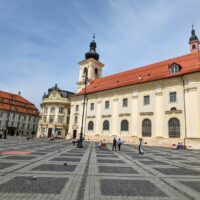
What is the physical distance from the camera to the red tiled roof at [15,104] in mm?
67188

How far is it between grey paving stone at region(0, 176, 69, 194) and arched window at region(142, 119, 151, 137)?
28.2m

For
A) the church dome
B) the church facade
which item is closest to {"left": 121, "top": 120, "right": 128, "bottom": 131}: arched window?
the church facade

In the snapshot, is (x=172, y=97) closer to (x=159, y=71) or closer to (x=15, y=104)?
(x=159, y=71)

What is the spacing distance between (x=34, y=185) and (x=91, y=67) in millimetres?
51022

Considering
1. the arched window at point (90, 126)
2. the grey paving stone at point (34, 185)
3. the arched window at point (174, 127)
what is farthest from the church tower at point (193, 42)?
the grey paving stone at point (34, 185)

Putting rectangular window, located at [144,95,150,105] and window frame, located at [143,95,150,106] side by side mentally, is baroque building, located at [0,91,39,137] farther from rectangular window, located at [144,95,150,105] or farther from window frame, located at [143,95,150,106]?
rectangular window, located at [144,95,150,105]

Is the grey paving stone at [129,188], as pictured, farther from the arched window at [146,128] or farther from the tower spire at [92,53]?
the tower spire at [92,53]

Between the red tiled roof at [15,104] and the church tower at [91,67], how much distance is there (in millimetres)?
27006

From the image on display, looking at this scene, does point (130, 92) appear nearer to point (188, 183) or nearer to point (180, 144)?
point (180, 144)

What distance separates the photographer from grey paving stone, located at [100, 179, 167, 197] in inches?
214

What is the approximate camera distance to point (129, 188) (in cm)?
603

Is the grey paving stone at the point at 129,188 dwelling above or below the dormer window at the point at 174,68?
below

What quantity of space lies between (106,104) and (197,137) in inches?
781

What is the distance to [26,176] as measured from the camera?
7.09 meters
